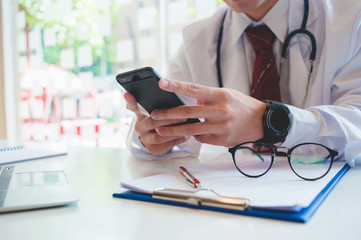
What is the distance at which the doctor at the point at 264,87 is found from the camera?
0.67 m

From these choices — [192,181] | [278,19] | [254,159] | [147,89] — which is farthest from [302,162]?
[278,19]

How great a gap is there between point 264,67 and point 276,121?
0.33 metres

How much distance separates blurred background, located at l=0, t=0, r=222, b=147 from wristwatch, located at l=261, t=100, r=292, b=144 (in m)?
2.00

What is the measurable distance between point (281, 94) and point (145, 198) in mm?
686

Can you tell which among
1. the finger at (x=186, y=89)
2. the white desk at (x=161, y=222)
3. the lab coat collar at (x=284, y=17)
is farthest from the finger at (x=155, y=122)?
the lab coat collar at (x=284, y=17)

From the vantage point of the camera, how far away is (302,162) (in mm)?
579

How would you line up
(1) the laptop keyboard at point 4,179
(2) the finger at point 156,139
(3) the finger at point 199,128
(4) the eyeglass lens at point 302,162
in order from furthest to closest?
1. (2) the finger at point 156,139
2. (3) the finger at point 199,128
3. (4) the eyeglass lens at point 302,162
4. (1) the laptop keyboard at point 4,179

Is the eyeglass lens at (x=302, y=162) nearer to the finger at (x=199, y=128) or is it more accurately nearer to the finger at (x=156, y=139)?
the finger at (x=199, y=128)

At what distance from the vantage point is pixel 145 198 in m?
0.45

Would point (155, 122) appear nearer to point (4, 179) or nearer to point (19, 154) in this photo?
point (4, 179)

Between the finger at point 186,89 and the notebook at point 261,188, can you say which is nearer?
the notebook at point 261,188

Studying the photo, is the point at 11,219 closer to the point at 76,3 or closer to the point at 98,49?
the point at 98,49

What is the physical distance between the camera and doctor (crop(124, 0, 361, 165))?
668mm

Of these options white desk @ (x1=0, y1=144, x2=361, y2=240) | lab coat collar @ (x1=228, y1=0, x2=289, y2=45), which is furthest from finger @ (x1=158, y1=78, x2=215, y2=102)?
lab coat collar @ (x1=228, y1=0, x2=289, y2=45)
